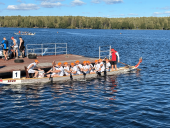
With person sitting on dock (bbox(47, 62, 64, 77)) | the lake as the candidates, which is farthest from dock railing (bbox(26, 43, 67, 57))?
the lake

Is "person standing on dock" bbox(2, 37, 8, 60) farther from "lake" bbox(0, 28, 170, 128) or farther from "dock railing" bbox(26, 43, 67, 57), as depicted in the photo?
"lake" bbox(0, 28, 170, 128)

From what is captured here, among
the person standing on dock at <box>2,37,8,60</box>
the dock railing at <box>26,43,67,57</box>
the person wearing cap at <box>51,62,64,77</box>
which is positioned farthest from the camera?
the dock railing at <box>26,43,67,57</box>

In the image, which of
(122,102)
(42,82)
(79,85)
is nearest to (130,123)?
(122,102)

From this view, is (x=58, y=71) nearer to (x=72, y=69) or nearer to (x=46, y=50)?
(x=72, y=69)

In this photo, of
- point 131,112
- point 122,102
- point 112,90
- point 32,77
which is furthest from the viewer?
point 32,77

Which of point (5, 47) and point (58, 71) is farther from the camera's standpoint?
point (5, 47)

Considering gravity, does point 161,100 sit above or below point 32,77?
below

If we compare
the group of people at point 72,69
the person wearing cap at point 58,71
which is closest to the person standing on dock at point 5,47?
the group of people at point 72,69

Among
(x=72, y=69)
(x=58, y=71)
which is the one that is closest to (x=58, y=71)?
(x=58, y=71)

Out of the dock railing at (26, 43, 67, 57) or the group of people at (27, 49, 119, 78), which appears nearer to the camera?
the group of people at (27, 49, 119, 78)

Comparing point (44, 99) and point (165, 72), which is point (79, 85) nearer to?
point (44, 99)

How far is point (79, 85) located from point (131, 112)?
722 cm

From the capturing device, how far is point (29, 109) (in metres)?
13.2

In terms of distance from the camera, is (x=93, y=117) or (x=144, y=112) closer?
(x=93, y=117)
